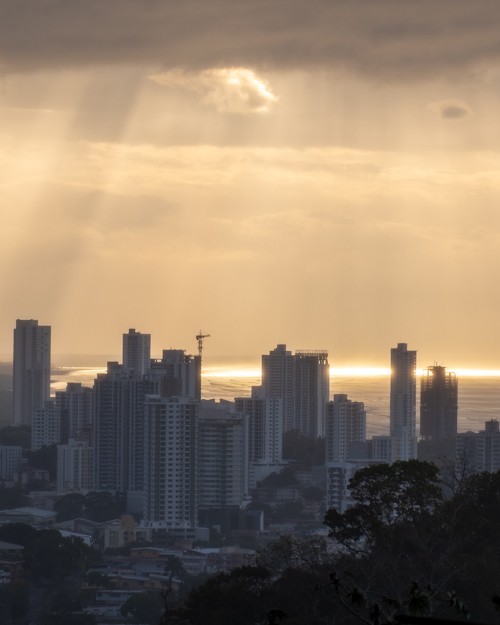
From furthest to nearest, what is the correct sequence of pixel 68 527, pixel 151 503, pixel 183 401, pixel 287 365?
1. pixel 287 365
2. pixel 183 401
3. pixel 151 503
4. pixel 68 527

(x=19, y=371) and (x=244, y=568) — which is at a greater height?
(x=19, y=371)

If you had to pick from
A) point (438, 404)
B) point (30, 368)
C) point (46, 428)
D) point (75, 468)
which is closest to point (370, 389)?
point (30, 368)

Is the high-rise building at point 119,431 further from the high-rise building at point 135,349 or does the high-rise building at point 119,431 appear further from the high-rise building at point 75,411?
the high-rise building at point 135,349

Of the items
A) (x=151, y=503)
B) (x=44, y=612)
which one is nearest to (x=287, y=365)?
(x=151, y=503)

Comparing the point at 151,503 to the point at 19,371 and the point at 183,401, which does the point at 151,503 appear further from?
the point at 19,371

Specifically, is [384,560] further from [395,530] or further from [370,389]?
[370,389]

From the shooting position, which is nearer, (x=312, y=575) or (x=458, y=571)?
(x=458, y=571)
